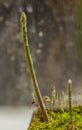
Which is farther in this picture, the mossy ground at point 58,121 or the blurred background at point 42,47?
the blurred background at point 42,47

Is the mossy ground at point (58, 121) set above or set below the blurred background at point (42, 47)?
below

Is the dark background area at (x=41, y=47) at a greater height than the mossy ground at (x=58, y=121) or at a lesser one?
greater

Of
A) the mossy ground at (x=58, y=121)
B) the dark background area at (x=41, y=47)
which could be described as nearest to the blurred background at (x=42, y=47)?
the dark background area at (x=41, y=47)

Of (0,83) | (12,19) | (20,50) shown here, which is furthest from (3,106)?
(12,19)

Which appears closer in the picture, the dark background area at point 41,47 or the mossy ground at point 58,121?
the mossy ground at point 58,121

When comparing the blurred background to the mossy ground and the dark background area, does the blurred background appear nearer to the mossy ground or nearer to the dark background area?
the dark background area

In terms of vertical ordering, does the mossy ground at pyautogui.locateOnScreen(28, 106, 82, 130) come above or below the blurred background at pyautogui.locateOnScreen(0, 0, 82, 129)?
below

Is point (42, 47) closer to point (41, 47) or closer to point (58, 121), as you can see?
point (41, 47)

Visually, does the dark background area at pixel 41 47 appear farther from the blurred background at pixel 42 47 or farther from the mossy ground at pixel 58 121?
the mossy ground at pixel 58 121

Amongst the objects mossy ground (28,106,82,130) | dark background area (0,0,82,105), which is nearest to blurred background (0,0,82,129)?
dark background area (0,0,82,105)
